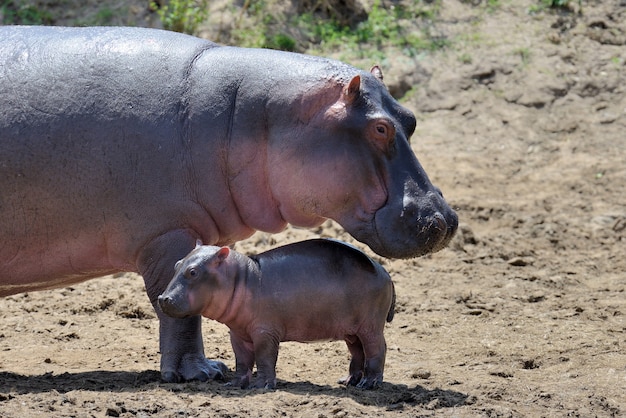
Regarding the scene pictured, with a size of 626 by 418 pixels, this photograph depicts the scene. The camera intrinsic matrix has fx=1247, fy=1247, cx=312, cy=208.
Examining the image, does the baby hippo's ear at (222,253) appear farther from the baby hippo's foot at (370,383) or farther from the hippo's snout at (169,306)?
the baby hippo's foot at (370,383)

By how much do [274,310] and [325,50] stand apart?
693 centimetres

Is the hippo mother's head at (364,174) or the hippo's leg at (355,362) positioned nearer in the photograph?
the hippo mother's head at (364,174)

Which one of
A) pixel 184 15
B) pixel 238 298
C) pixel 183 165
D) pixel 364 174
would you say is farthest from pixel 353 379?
pixel 184 15

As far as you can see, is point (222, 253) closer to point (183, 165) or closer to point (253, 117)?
point (183, 165)

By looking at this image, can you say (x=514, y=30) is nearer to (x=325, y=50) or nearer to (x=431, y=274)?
(x=325, y=50)

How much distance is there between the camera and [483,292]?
945cm

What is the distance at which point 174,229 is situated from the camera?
6.83 m

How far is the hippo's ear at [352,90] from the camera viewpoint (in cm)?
667

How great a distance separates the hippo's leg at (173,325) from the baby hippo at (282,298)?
0.76 feet

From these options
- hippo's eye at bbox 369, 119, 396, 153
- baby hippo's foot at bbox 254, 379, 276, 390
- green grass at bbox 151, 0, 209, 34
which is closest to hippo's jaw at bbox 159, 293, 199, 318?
baby hippo's foot at bbox 254, 379, 276, 390

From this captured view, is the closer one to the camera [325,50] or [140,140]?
[140,140]

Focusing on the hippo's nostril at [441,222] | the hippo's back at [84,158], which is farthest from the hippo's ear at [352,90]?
the hippo's back at [84,158]

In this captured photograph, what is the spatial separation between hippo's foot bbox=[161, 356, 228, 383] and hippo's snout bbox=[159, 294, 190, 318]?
528 mm

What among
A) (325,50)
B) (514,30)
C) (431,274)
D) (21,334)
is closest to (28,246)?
(21,334)
